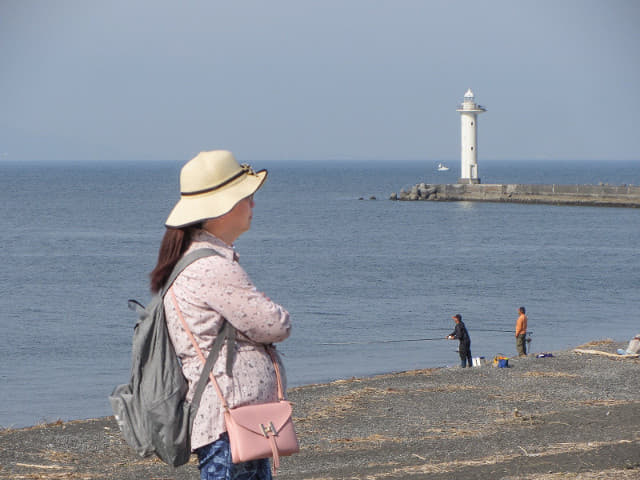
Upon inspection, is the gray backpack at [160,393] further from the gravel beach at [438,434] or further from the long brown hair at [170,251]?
the gravel beach at [438,434]

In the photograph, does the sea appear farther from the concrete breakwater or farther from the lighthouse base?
the lighthouse base

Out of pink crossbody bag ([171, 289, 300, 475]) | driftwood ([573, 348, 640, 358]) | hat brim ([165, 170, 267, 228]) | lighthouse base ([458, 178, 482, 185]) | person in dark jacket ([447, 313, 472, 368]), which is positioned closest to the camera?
pink crossbody bag ([171, 289, 300, 475])

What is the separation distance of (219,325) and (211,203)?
429 mm

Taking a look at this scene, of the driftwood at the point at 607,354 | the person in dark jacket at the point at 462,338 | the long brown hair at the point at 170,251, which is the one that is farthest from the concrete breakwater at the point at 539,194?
the long brown hair at the point at 170,251

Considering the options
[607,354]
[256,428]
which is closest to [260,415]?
[256,428]

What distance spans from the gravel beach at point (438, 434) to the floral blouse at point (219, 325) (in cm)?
367

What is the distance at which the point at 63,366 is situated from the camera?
Result: 2259cm

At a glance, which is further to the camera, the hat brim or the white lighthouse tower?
the white lighthouse tower

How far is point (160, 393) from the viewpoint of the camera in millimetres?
3143

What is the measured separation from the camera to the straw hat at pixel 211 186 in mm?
3266

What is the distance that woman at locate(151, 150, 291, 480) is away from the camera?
10.3 feet

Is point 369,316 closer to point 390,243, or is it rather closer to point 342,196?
point 390,243

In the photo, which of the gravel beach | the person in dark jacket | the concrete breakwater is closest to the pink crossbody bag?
the gravel beach

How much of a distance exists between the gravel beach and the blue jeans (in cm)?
354
